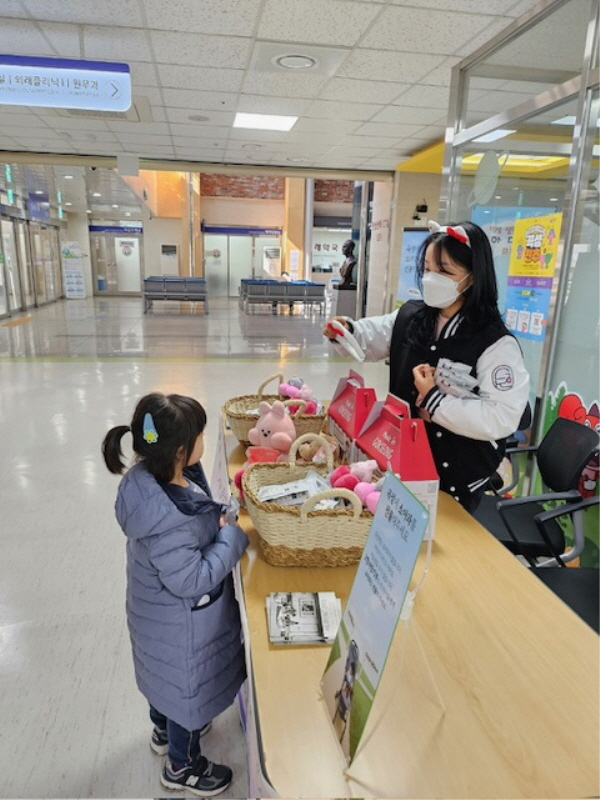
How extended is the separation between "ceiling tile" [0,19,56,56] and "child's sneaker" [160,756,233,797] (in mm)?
4537

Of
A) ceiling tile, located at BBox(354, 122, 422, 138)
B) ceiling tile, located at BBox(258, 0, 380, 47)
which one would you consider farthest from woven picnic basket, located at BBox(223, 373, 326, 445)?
ceiling tile, located at BBox(354, 122, 422, 138)

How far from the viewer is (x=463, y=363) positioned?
1619mm

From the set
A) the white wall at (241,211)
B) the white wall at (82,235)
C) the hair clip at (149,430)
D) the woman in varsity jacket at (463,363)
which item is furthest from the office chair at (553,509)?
the white wall at (241,211)

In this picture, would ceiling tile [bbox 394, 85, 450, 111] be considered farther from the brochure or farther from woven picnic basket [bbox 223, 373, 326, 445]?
the brochure

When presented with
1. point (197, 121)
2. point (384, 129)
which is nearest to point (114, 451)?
point (197, 121)

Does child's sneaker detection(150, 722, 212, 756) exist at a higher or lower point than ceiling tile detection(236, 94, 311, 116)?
lower

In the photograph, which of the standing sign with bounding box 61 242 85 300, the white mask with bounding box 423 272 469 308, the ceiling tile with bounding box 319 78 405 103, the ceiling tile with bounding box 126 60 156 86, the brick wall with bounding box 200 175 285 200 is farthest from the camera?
the brick wall with bounding box 200 175 285 200

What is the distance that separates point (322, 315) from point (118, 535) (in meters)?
11.8

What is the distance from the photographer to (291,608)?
1103mm

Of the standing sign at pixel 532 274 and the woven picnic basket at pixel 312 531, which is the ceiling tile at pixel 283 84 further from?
the woven picnic basket at pixel 312 531

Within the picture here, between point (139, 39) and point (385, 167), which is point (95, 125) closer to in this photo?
point (139, 39)

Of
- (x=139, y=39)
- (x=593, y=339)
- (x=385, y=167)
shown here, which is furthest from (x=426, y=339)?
(x=385, y=167)

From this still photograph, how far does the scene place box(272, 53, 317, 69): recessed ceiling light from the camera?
14.1 ft

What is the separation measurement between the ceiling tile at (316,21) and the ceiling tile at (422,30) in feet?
0.38
